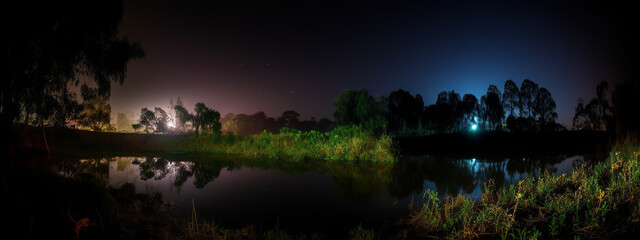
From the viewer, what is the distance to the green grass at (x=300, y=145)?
1647cm

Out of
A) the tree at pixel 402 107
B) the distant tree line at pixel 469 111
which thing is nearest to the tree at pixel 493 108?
the distant tree line at pixel 469 111

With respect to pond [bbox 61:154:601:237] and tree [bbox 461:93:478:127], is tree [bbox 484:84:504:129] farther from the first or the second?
pond [bbox 61:154:601:237]

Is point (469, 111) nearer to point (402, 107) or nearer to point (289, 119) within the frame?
point (402, 107)

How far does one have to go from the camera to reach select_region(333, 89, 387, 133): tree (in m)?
36.7

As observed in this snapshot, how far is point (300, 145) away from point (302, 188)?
9.18 meters

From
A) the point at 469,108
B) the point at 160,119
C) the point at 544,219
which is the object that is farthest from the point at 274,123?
the point at 544,219

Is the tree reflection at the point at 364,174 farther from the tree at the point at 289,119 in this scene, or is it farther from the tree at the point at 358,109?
the tree at the point at 289,119

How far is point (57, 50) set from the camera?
605 centimetres

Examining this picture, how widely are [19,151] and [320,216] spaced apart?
6.82m

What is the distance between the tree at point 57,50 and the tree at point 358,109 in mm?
28871

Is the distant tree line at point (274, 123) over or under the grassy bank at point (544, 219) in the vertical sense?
over

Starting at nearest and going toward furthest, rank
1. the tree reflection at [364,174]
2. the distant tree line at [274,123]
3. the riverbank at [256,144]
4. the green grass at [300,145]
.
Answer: the tree reflection at [364,174] → the green grass at [300,145] → the riverbank at [256,144] → the distant tree line at [274,123]

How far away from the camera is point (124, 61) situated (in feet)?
29.2

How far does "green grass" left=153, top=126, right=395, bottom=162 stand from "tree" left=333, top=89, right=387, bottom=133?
1617cm
